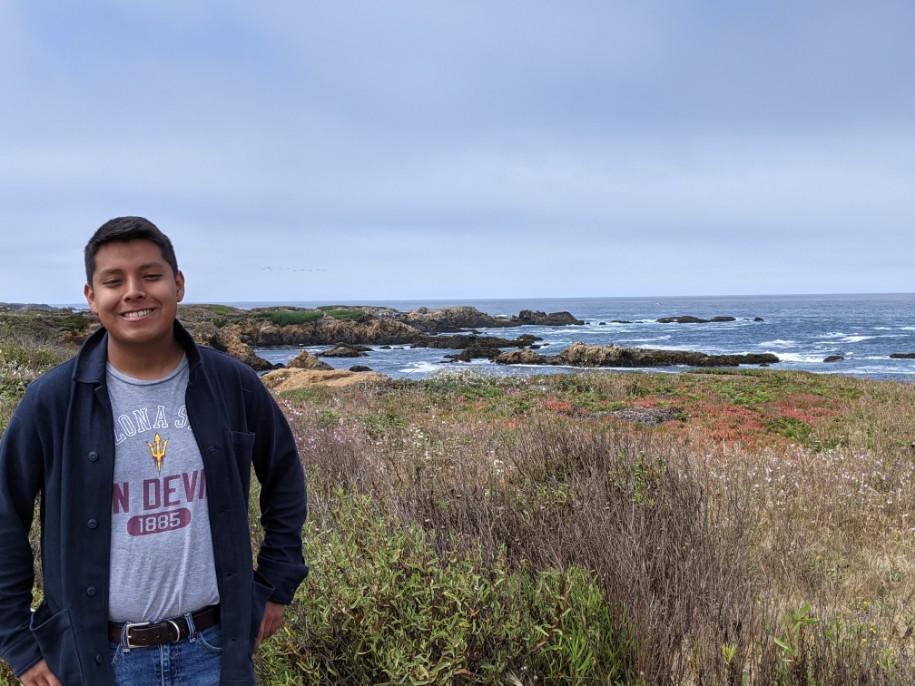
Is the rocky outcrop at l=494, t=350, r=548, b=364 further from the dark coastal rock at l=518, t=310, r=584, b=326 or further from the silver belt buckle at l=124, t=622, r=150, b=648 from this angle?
the dark coastal rock at l=518, t=310, r=584, b=326

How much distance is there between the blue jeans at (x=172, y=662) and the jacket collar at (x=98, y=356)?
74 cm

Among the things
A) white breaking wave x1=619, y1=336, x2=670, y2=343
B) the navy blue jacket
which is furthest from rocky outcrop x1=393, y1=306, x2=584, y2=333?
the navy blue jacket

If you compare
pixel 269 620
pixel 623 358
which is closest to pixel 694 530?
pixel 269 620

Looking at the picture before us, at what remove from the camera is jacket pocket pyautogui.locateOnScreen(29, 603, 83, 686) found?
1.81m

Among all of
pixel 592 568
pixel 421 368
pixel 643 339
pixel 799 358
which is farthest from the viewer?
pixel 643 339

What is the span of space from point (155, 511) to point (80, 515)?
19 centimetres

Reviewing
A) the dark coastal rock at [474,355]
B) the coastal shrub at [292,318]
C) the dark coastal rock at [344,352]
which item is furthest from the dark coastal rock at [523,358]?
the coastal shrub at [292,318]

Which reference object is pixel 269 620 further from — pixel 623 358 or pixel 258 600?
pixel 623 358

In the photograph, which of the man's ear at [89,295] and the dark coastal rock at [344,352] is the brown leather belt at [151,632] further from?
the dark coastal rock at [344,352]

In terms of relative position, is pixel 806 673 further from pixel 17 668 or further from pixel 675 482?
pixel 17 668

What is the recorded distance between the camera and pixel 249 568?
2035 millimetres

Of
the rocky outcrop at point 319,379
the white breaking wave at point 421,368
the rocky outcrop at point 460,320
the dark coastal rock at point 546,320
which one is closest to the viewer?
the rocky outcrop at point 319,379

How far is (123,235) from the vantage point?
188 centimetres

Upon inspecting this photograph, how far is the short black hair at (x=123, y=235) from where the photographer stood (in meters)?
1.87
